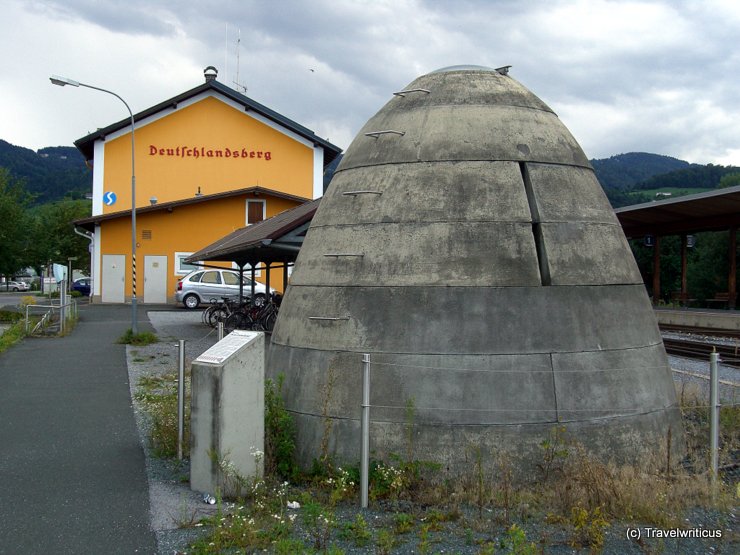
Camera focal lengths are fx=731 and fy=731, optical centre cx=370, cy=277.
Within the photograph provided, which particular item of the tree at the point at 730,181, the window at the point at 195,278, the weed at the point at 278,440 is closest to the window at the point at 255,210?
the window at the point at 195,278

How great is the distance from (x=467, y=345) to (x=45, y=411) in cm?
736

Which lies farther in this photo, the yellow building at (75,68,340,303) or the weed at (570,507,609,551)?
the yellow building at (75,68,340,303)

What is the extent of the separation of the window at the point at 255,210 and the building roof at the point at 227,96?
6524 millimetres

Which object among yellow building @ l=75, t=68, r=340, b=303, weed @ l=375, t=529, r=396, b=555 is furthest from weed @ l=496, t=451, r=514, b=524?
yellow building @ l=75, t=68, r=340, b=303

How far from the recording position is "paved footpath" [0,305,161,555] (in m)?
5.64

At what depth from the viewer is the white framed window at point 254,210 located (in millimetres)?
39062

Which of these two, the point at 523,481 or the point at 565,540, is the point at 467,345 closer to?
the point at 523,481

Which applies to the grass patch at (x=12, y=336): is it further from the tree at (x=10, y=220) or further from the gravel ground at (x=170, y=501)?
the tree at (x=10, y=220)

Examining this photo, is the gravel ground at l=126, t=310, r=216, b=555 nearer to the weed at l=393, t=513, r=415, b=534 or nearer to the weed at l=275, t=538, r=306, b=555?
the weed at l=275, t=538, r=306, b=555

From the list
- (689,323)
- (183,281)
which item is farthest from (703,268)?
(183,281)

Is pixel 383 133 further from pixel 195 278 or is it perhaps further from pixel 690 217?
pixel 195 278

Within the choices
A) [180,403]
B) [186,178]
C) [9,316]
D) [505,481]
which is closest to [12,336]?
[9,316]

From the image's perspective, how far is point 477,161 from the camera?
7418 millimetres

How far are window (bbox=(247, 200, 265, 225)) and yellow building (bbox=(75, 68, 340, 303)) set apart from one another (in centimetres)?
5
